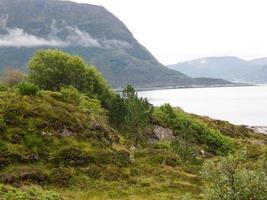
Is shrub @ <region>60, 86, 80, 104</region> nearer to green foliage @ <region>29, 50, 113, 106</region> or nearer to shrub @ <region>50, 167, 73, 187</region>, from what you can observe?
shrub @ <region>50, 167, 73, 187</region>

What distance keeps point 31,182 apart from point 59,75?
65171 millimetres

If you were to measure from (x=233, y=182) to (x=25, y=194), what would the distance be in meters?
14.9

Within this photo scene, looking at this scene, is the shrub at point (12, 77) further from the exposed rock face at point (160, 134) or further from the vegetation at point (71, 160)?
the vegetation at point (71, 160)

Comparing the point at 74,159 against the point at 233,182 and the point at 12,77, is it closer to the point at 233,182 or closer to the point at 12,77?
the point at 233,182

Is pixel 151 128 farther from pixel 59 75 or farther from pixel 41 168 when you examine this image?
pixel 41 168

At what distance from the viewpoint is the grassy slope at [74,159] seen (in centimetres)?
3562

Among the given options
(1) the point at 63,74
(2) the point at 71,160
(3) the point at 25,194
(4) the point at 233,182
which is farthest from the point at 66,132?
(1) the point at 63,74

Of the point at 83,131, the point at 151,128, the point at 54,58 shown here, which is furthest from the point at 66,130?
the point at 54,58

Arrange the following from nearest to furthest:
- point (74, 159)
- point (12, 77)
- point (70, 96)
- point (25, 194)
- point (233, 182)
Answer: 1. point (233, 182)
2. point (25, 194)
3. point (74, 159)
4. point (70, 96)
5. point (12, 77)

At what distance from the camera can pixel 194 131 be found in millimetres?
89938

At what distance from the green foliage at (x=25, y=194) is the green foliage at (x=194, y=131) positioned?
54.5 metres

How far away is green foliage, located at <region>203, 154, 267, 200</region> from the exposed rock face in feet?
193

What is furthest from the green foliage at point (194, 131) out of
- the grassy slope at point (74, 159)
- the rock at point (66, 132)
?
the rock at point (66, 132)

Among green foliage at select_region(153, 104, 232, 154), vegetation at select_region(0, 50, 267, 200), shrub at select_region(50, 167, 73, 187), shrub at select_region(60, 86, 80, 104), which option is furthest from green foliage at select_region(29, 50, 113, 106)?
shrub at select_region(50, 167, 73, 187)
